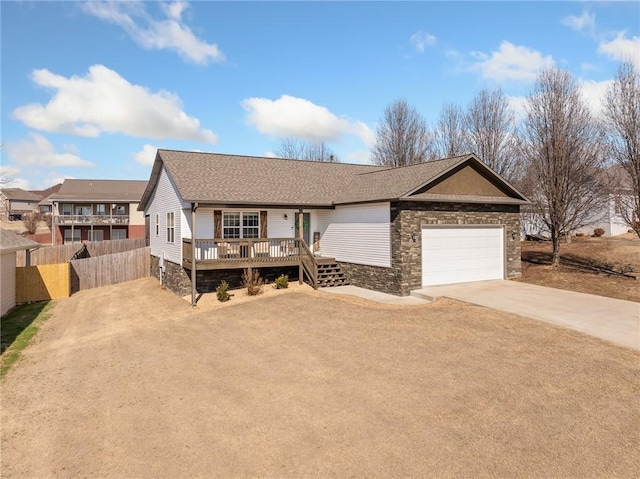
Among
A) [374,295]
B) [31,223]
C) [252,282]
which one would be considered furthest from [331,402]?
[31,223]

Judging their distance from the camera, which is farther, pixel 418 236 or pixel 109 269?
pixel 109 269

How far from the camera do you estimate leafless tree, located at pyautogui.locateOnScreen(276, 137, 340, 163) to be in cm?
4838

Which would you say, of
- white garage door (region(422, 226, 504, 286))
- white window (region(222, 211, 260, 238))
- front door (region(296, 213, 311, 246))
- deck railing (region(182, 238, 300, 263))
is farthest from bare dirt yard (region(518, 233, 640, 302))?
white window (region(222, 211, 260, 238))

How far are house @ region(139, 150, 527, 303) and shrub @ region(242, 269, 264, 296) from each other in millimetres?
569

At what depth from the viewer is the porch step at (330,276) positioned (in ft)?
57.5

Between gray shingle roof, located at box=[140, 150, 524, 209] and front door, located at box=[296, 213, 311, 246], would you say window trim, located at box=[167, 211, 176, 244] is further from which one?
front door, located at box=[296, 213, 311, 246]

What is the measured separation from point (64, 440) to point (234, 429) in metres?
2.48

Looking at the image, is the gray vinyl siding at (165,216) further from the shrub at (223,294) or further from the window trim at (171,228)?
the shrub at (223,294)

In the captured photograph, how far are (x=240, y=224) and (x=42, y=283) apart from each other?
992cm

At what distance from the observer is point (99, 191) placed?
133 feet

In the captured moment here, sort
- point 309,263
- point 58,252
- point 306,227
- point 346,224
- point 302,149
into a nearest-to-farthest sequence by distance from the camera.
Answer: point 309,263
point 346,224
point 306,227
point 58,252
point 302,149

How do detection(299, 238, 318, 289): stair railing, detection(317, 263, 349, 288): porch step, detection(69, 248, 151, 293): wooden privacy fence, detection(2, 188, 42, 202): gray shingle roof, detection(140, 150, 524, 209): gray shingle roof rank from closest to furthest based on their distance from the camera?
1. detection(140, 150, 524, 209): gray shingle roof
2. detection(299, 238, 318, 289): stair railing
3. detection(317, 263, 349, 288): porch step
4. detection(69, 248, 151, 293): wooden privacy fence
5. detection(2, 188, 42, 202): gray shingle roof

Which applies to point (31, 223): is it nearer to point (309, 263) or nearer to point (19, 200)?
point (19, 200)

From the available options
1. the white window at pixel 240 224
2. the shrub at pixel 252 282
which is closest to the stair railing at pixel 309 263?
the shrub at pixel 252 282
